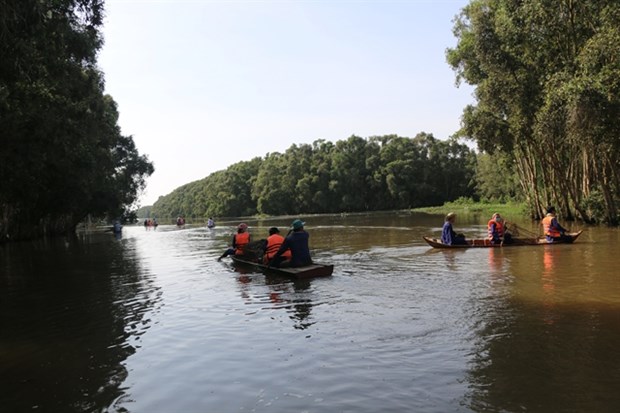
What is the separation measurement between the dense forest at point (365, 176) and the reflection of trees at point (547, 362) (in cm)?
10517

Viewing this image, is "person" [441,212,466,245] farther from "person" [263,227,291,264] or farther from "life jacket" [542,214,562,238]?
"person" [263,227,291,264]

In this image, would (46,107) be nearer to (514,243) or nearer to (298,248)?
(298,248)

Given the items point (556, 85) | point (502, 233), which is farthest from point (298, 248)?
point (556, 85)

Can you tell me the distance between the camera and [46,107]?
22.0 m

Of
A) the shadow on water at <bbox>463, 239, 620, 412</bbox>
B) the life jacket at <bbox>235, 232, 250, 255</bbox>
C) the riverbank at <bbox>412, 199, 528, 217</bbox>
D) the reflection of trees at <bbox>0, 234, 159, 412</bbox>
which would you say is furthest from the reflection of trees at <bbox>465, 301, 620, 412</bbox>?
the riverbank at <bbox>412, 199, 528, 217</bbox>

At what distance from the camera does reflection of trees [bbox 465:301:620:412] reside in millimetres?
5445

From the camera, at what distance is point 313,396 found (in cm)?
588

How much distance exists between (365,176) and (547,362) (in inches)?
5012

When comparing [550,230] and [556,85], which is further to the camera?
[556,85]

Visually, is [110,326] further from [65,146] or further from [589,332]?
[65,146]

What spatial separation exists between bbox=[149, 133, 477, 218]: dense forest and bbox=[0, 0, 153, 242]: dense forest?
281 ft

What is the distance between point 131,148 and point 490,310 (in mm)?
64077

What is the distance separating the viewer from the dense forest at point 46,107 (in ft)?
41.1

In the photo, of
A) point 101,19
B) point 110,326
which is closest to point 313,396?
point 110,326
